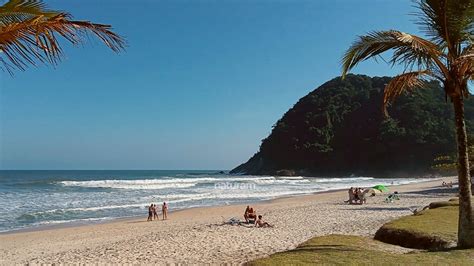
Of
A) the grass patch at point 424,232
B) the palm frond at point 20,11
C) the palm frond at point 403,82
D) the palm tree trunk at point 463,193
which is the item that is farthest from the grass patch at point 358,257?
the palm frond at point 20,11

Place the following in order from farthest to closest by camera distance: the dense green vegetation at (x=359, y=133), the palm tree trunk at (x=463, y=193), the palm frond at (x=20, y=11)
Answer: the dense green vegetation at (x=359, y=133) < the palm tree trunk at (x=463, y=193) < the palm frond at (x=20, y=11)

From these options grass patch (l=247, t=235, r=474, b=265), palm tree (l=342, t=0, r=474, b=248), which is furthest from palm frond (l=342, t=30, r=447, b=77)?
grass patch (l=247, t=235, r=474, b=265)

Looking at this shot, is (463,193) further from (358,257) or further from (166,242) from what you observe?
(166,242)

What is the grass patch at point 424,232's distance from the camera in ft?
28.7

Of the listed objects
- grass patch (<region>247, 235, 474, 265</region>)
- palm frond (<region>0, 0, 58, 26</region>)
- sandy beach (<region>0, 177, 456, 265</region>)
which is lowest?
sandy beach (<region>0, 177, 456, 265</region>)

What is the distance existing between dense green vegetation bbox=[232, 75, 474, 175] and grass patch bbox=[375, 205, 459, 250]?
80183mm

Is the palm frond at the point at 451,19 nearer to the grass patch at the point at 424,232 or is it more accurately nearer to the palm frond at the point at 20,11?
the grass patch at the point at 424,232

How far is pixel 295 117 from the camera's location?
11900 centimetres

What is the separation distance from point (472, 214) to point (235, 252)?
209 inches

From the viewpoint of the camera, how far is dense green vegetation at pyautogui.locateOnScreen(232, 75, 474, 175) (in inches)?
3730

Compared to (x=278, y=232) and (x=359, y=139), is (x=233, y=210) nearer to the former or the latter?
(x=278, y=232)

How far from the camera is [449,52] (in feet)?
24.5

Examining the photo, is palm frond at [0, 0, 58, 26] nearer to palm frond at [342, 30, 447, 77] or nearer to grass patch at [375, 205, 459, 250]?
palm frond at [342, 30, 447, 77]

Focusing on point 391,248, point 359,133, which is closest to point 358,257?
point 391,248
